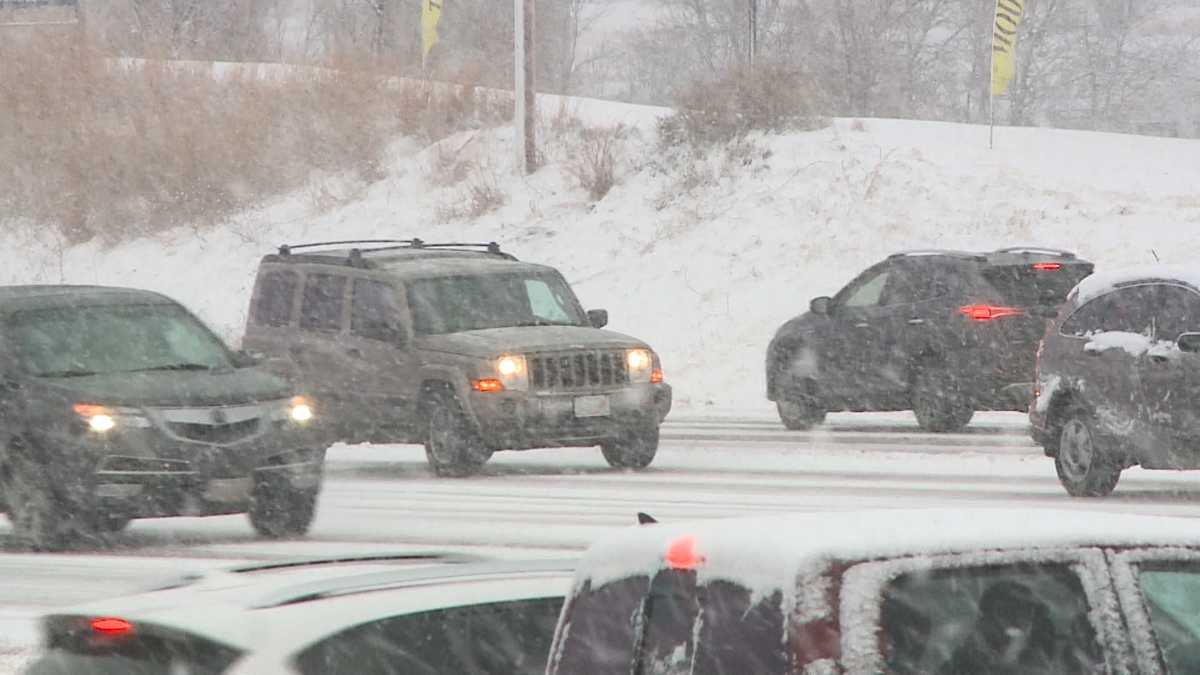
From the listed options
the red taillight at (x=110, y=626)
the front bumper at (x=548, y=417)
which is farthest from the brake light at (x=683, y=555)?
the front bumper at (x=548, y=417)

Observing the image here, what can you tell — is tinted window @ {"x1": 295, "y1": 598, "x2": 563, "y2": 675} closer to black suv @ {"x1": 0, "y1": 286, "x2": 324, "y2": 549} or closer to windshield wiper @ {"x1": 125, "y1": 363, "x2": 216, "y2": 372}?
black suv @ {"x1": 0, "y1": 286, "x2": 324, "y2": 549}

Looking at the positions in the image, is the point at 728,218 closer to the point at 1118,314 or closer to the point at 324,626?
the point at 1118,314

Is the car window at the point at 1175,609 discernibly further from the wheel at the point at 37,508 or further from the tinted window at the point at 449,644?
the wheel at the point at 37,508

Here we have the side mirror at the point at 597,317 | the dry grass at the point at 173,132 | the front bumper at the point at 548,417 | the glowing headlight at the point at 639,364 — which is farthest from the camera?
the dry grass at the point at 173,132

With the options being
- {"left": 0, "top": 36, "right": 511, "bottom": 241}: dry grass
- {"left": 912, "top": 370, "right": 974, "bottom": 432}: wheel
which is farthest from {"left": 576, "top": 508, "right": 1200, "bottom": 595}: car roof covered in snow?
{"left": 0, "top": 36, "right": 511, "bottom": 241}: dry grass

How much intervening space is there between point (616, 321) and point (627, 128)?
954 centimetres

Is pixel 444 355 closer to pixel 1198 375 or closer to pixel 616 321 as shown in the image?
pixel 1198 375

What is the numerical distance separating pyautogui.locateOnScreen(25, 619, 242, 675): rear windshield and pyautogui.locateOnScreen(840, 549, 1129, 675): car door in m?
1.43

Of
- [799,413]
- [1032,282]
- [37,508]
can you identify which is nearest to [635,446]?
[799,413]

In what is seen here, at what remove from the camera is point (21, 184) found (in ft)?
160

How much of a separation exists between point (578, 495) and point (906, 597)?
12656 mm

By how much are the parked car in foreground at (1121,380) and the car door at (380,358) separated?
5.35 metres

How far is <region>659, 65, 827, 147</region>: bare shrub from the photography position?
39.3 meters

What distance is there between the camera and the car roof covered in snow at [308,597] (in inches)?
173
